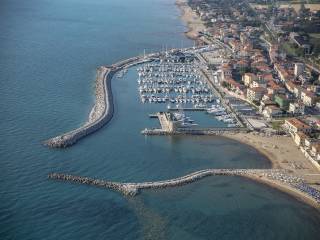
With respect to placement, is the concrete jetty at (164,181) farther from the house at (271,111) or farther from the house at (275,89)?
the house at (275,89)

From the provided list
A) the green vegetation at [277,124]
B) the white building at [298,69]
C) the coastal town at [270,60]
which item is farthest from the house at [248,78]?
the green vegetation at [277,124]

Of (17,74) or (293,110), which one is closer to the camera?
(293,110)

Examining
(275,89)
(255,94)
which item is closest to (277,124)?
(255,94)

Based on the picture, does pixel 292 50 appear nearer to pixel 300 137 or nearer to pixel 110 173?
pixel 300 137

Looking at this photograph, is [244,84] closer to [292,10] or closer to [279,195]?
[279,195]

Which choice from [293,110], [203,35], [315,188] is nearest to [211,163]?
[315,188]

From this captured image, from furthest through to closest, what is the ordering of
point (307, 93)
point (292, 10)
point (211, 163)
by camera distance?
point (292, 10), point (307, 93), point (211, 163)

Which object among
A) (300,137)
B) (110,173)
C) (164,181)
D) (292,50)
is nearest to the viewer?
(164,181)
